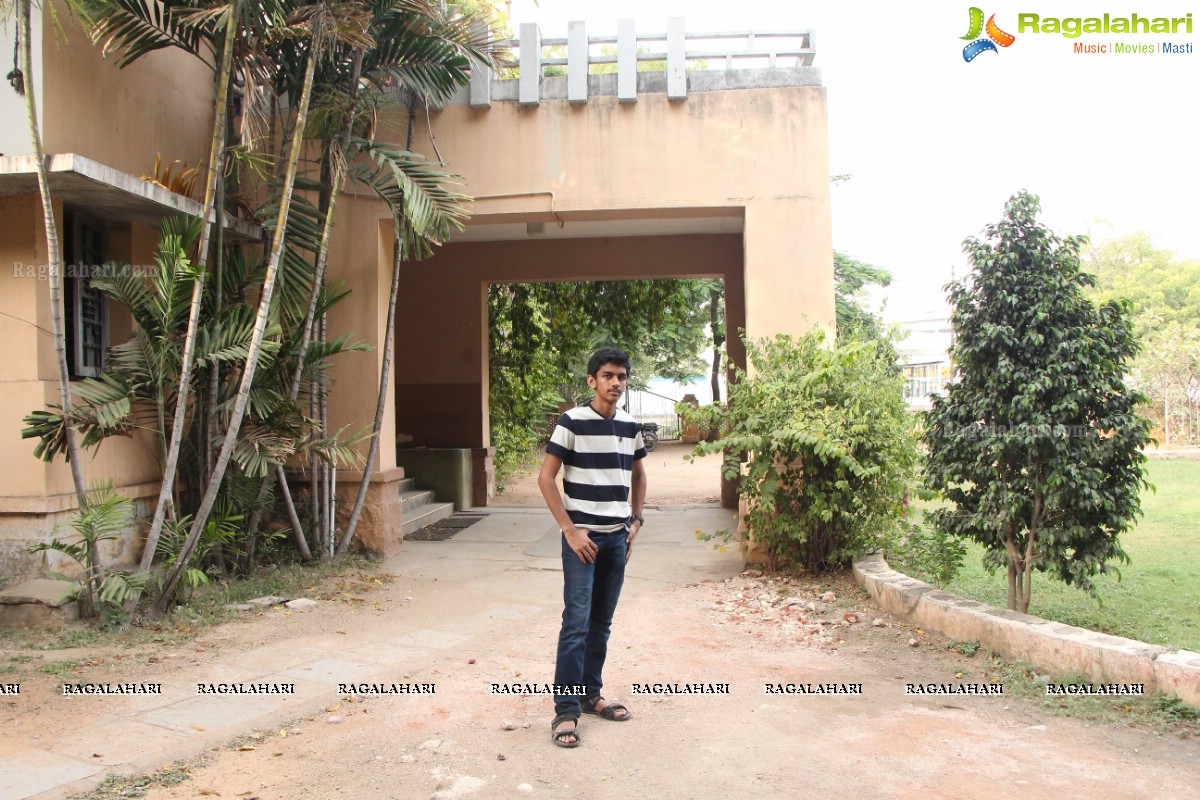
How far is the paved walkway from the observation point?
11.5ft

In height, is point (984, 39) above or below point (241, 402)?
above

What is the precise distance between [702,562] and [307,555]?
3.32m

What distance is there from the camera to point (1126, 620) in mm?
6316

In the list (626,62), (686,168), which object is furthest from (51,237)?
(686,168)

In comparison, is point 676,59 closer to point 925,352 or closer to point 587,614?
point 587,614

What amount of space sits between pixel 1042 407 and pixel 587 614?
325 cm

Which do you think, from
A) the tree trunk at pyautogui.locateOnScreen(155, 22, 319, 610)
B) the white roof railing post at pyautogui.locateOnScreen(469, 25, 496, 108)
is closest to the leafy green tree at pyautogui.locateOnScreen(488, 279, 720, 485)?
the white roof railing post at pyautogui.locateOnScreen(469, 25, 496, 108)

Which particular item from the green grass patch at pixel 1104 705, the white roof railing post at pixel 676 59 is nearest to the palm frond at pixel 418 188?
the white roof railing post at pixel 676 59

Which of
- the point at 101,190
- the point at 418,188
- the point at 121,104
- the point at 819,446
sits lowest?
the point at 819,446

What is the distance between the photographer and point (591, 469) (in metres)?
3.84

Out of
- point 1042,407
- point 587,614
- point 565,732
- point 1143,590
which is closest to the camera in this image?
point 565,732

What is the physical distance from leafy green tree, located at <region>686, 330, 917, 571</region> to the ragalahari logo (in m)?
3.04

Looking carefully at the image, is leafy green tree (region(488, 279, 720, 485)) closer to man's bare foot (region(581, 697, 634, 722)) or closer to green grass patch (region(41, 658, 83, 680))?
green grass patch (region(41, 658, 83, 680))

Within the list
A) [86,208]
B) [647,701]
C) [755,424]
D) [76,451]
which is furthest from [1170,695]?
[86,208]
